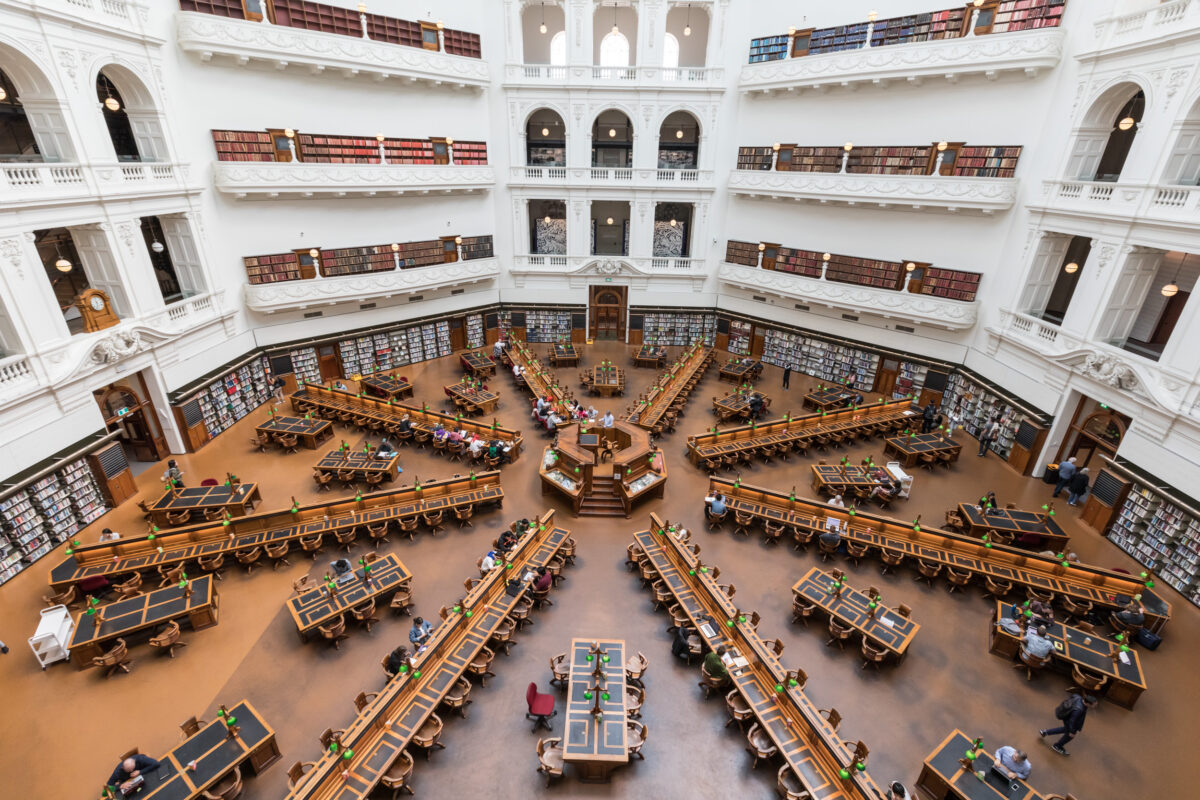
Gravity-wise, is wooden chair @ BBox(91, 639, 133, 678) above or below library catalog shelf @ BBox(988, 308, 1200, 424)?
below

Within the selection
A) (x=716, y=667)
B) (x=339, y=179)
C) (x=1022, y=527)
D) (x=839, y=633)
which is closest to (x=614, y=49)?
(x=339, y=179)

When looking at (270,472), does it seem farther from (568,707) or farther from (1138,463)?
(1138,463)

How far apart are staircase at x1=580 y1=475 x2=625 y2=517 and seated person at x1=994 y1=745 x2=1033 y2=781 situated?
9.24 m

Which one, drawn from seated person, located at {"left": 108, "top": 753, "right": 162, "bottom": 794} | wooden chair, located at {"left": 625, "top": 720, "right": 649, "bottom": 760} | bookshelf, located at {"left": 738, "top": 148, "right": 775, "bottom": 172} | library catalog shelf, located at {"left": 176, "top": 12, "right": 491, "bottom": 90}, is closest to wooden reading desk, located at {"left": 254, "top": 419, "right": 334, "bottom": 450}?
seated person, located at {"left": 108, "top": 753, "right": 162, "bottom": 794}

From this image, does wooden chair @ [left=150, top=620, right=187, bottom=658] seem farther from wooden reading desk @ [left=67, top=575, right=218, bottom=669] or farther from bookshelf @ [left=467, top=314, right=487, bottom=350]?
bookshelf @ [left=467, top=314, right=487, bottom=350]

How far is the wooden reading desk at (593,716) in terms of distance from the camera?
8531 millimetres

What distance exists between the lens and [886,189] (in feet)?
65.6

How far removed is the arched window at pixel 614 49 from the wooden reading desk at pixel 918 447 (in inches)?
864

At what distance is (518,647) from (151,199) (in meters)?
16.6

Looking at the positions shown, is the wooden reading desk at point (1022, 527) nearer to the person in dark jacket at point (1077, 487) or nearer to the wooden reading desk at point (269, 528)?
the person in dark jacket at point (1077, 487)

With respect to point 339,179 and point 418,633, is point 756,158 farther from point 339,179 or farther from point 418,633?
point 418,633

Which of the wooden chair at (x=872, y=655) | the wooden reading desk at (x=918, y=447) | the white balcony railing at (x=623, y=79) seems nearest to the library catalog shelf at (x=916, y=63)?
the white balcony railing at (x=623, y=79)

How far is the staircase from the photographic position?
15469mm

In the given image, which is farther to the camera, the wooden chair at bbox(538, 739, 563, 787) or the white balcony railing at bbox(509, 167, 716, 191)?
the white balcony railing at bbox(509, 167, 716, 191)
